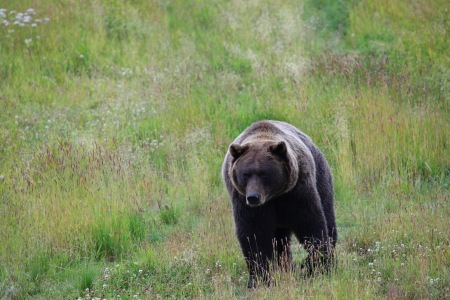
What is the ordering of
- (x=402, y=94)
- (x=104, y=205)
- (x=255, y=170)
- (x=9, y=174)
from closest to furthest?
(x=255, y=170) < (x=104, y=205) < (x=9, y=174) < (x=402, y=94)

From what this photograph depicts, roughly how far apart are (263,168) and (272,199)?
15.3 inches

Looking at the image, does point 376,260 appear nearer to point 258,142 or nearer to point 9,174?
point 258,142

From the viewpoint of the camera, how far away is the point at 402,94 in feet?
34.0

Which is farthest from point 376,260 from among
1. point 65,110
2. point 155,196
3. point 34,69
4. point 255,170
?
point 34,69

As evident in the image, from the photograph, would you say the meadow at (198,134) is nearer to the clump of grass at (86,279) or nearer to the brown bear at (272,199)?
the clump of grass at (86,279)

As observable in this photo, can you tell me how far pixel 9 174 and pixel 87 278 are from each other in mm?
2677

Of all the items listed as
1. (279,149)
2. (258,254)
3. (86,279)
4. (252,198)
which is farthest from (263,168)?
(86,279)

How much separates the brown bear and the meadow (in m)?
0.30

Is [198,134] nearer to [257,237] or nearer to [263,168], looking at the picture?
[257,237]

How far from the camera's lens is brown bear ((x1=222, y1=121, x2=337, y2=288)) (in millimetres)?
5961

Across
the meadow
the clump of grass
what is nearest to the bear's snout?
the meadow

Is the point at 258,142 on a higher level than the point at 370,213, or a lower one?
higher

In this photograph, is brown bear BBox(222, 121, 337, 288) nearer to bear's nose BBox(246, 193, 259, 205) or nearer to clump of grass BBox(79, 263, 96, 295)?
bear's nose BBox(246, 193, 259, 205)

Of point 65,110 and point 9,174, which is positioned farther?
point 65,110
